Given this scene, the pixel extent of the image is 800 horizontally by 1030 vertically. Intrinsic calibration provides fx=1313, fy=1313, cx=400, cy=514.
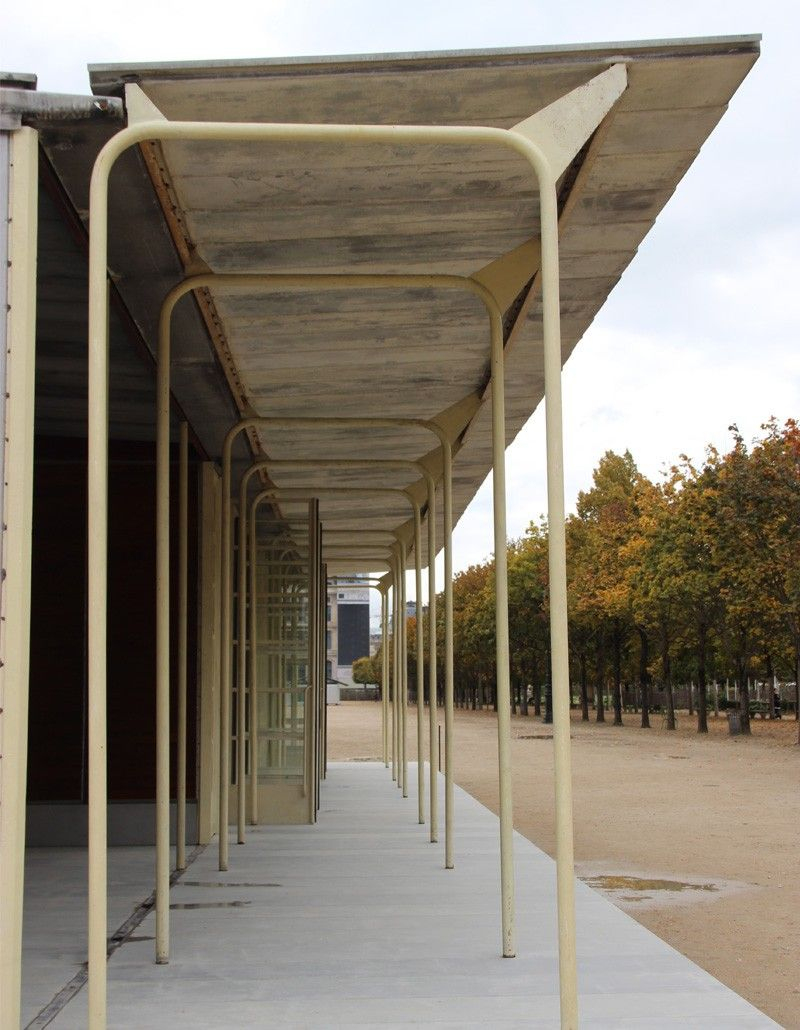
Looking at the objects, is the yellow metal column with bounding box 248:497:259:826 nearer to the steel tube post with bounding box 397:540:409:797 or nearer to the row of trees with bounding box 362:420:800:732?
the steel tube post with bounding box 397:540:409:797

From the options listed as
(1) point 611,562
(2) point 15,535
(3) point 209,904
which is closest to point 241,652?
(3) point 209,904

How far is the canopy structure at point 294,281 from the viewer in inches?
163

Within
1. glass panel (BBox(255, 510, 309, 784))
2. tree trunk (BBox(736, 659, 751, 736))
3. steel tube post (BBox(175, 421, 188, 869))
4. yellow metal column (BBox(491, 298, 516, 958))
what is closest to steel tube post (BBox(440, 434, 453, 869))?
steel tube post (BBox(175, 421, 188, 869))

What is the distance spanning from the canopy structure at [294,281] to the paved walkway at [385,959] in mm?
357

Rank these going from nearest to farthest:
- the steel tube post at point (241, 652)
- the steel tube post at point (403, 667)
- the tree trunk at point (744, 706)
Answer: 1. the steel tube post at point (241, 652)
2. the steel tube post at point (403, 667)
3. the tree trunk at point (744, 706)

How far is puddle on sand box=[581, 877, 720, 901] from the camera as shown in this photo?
31.2 feet

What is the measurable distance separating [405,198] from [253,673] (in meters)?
6.25

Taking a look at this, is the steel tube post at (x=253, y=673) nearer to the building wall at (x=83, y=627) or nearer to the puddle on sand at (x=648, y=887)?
the building wall at (x=83, y=627)

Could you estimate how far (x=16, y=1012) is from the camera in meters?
3.81

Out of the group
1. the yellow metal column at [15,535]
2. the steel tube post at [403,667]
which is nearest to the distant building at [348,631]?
the steel tube post at [403,667]

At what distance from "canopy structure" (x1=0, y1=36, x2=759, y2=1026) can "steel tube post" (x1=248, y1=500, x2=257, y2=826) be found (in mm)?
155

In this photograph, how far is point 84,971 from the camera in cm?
581

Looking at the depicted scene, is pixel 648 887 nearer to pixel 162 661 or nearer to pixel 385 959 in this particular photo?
pixel 385 959

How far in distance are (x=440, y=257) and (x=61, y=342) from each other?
2537 millimetres
